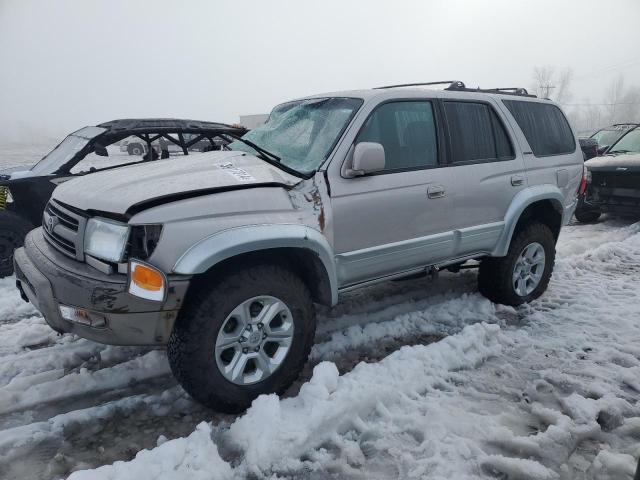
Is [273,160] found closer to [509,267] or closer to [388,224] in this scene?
[388,224]

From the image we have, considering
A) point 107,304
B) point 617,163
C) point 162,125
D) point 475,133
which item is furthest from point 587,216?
point 107,304

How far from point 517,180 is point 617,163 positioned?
4872 millimetres

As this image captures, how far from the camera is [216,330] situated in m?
2.38

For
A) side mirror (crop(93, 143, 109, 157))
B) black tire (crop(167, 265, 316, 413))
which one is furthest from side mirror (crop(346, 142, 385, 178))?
side mirror (crop(93, 143, 109, 157))

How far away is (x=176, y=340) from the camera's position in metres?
2.37

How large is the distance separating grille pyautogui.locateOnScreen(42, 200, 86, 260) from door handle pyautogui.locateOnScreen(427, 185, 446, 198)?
2316mm

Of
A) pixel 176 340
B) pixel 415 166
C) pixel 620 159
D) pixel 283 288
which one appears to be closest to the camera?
pixel 176 340

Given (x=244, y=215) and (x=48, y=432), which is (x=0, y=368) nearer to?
(x=48, y=432)

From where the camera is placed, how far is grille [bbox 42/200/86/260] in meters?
2.46

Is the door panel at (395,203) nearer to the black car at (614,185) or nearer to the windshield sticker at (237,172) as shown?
the windshield sticker at (237,172)

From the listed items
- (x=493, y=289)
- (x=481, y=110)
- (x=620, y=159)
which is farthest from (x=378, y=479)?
(x=620, y=159)

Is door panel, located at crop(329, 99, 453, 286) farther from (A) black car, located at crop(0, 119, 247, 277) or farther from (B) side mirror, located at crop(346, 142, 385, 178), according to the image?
(A) black car, located at crop(0, 119, 247, 277)

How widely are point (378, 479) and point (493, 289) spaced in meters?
2.49

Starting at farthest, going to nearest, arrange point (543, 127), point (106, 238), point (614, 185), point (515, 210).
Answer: point (614, 185) → point (543, 127) → point (515, 210) → point (106, 238)
